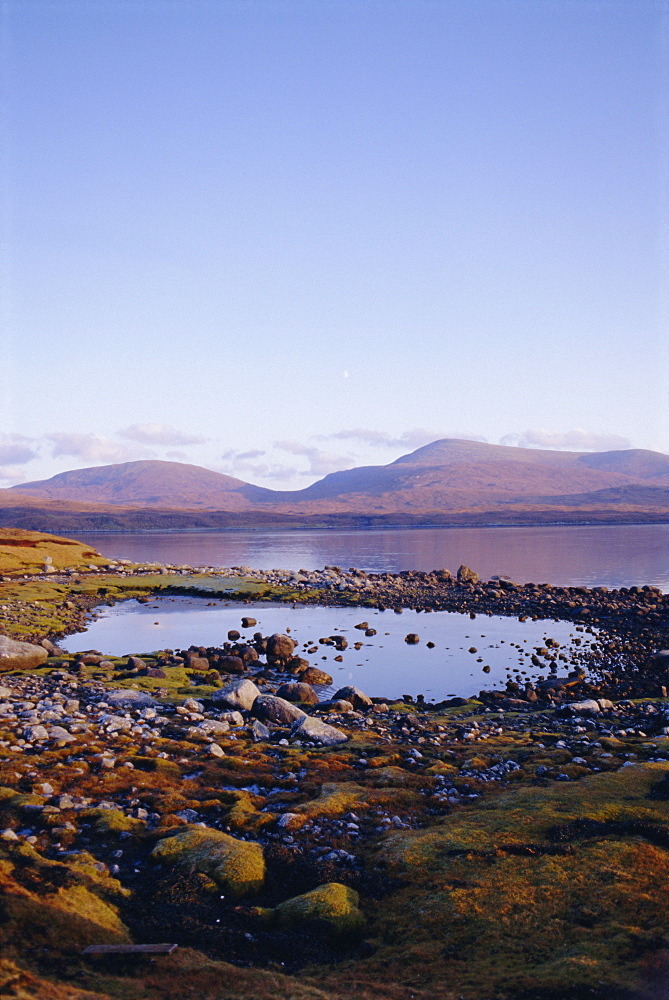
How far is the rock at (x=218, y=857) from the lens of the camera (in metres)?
8.60

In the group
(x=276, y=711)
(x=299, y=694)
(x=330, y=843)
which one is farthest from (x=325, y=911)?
(x=299, y=694)

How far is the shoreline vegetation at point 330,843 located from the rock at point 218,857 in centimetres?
3

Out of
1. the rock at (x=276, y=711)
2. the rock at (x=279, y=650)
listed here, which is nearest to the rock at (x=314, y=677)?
the rock at (x=279, y=650)

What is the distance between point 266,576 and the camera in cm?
6294

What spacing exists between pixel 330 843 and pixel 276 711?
8701 millimetres

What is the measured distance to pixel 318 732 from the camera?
54.0ft

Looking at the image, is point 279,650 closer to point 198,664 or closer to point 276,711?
point 198,664

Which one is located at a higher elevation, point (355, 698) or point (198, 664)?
point (355, 698)

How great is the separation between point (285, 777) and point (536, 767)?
5.11m

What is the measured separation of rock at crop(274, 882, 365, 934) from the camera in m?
7.67

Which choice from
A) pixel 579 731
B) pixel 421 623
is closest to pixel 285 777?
pixel 579 731

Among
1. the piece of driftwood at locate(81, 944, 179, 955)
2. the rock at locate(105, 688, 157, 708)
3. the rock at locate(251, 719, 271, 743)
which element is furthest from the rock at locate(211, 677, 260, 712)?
the piece of driftwood at locate(81, 944, 179, 955)

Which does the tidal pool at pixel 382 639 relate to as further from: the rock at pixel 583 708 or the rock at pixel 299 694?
the rock at pixel 583 708

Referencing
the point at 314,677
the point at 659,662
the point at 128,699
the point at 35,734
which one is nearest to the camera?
the point at 35,734
